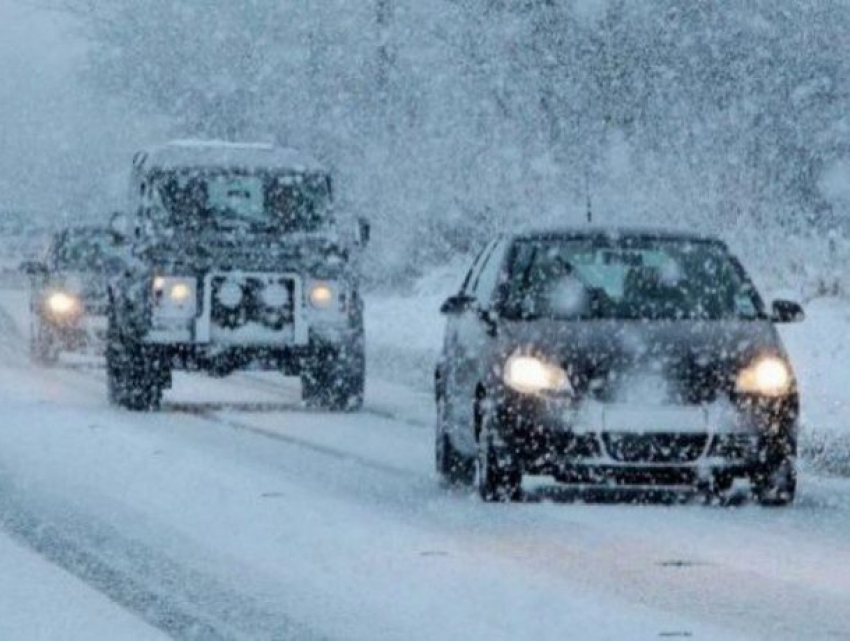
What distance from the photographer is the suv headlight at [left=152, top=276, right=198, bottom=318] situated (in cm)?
2241

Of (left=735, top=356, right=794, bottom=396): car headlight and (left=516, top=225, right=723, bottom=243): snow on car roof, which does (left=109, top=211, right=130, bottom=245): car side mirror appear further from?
(left=735, top=356, right=794, bottom=396): car headlight

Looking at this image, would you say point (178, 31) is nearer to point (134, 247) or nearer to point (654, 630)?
point (134, 247)

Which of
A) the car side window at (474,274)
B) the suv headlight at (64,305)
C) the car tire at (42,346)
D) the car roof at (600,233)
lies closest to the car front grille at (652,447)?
the car roof at (600,233)

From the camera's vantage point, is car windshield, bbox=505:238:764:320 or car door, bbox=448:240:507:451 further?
car windshield, bbox=505:238:764:320

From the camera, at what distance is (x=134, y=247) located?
23.3 meters

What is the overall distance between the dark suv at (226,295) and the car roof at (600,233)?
7189mm

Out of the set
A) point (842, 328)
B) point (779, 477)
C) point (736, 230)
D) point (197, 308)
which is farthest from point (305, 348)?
point (736, 230)

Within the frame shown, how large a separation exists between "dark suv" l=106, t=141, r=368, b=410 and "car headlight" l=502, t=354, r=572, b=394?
8.50 meters

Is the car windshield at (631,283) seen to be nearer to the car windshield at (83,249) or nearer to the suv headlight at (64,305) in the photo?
the suv headlight at (64,305)

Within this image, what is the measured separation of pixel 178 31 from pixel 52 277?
91.3 ft

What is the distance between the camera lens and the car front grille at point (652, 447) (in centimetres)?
1400

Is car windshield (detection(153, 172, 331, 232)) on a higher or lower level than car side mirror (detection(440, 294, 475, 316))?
higher

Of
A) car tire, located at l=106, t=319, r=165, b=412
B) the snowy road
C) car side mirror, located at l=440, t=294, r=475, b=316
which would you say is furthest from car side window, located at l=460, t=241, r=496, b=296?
car tire, located at l=106, t=319, r=165, b=412

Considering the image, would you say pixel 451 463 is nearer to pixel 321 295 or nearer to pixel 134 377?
pixel 321 295
